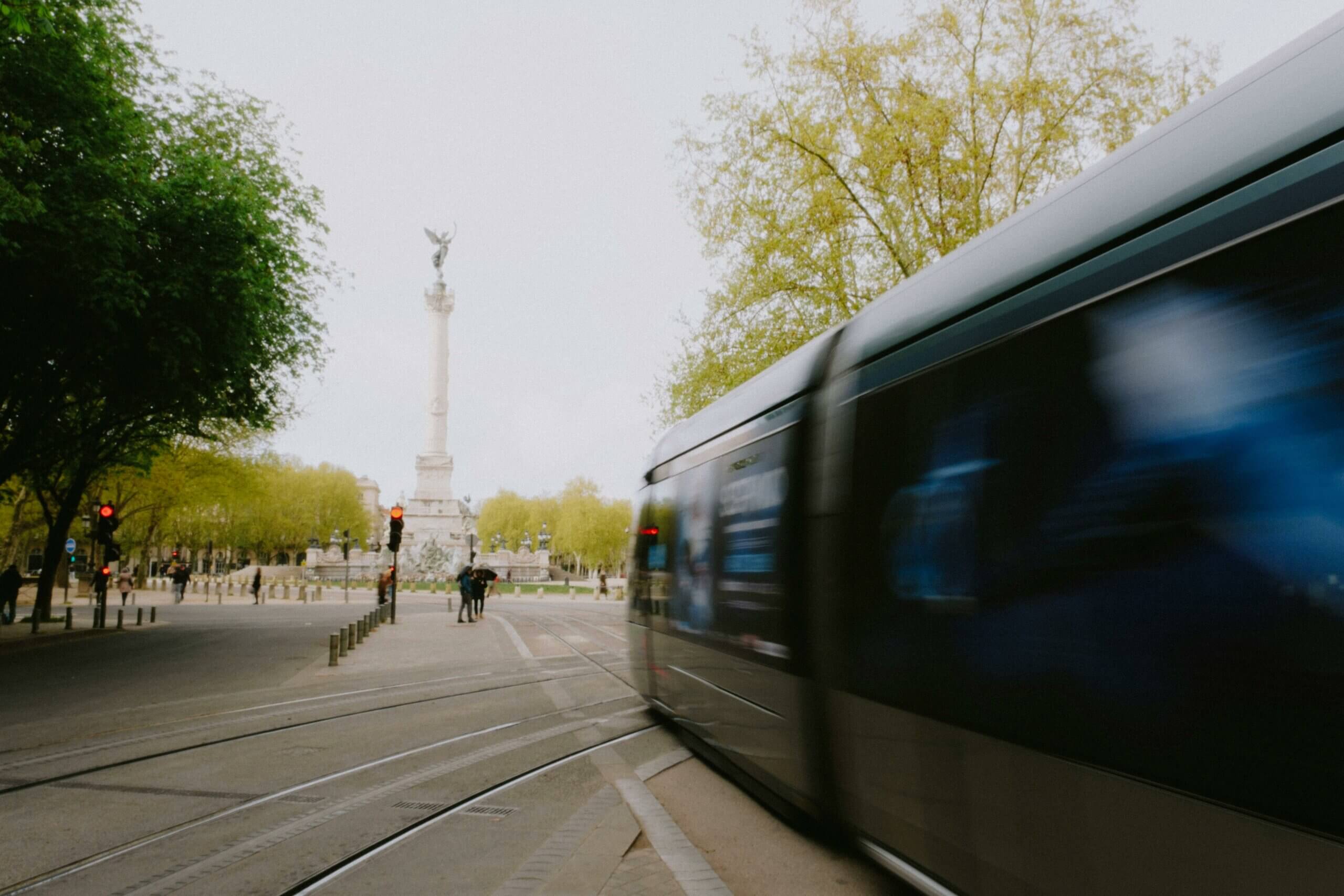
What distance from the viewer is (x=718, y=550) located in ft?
22.6

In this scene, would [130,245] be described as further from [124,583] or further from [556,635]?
[124,583]

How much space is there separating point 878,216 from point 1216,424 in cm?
1622

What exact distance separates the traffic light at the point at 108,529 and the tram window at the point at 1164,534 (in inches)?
889

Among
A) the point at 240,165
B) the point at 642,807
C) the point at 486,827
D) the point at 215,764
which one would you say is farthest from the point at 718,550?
the point at 240,165

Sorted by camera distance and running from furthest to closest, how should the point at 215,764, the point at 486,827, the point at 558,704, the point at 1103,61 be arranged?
the point at 1103,61 < the point at 558,704 < the point at 215,764 < the point at 486,827

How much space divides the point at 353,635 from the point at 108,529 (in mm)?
6990

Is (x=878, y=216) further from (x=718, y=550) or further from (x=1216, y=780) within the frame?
(x=1216, y=780)

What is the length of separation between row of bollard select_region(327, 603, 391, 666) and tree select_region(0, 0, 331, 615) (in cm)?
506

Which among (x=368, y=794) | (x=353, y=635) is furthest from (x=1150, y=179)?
(x=353, y=635)

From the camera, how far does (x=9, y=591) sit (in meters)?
26.2

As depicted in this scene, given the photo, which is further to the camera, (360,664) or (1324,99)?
(360,664)

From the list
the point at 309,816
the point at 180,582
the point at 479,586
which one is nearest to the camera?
the point at 309,816

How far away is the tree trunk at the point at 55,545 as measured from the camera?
1050 inches

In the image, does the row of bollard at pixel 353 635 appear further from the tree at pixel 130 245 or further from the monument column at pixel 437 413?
the monument column at pixel 437 413
